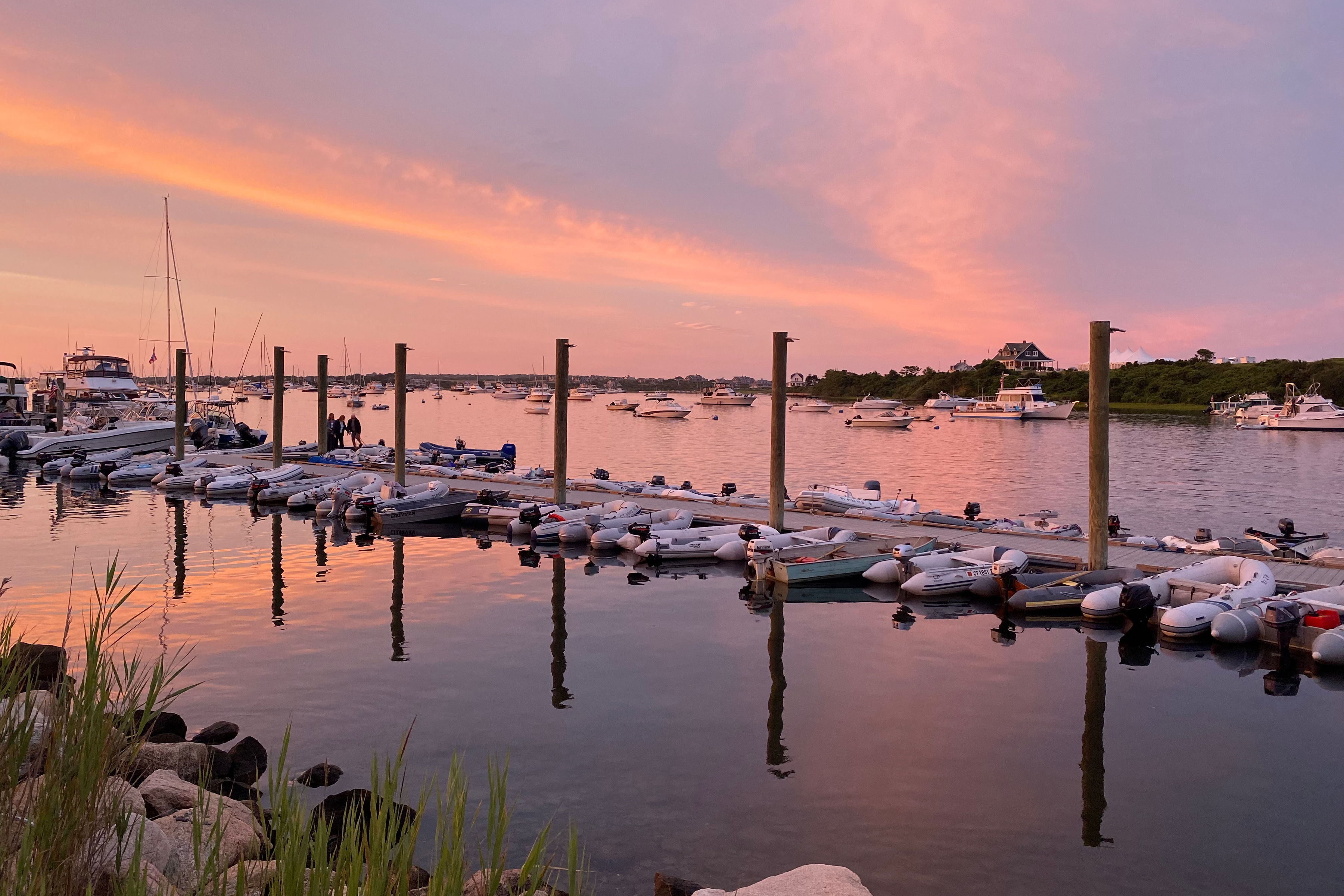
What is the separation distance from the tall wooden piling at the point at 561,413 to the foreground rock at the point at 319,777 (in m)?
13.8

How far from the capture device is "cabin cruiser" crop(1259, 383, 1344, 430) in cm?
7538

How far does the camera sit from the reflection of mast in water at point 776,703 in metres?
9.32

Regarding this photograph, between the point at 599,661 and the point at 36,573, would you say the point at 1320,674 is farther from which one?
the point at 36,573

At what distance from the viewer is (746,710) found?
35.4 ft

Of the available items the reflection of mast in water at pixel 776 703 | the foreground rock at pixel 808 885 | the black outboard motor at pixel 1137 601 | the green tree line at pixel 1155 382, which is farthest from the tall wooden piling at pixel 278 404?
the green tree line at pixel 1155 382

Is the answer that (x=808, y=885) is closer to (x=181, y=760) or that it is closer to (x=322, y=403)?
(x=181, y=760)

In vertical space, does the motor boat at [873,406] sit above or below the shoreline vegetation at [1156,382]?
below

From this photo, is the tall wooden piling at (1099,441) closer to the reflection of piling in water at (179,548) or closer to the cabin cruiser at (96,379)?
the reflection of piling in water at (179,548)

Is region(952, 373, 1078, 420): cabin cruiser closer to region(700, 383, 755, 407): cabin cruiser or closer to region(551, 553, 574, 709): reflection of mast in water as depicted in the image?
region(700, 383, 755, 407): cabin cruiser

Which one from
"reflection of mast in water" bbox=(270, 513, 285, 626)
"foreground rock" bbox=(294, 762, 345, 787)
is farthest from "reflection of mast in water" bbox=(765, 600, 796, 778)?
"reflection of mast in water" bbox=(270, 513, 285, 626)

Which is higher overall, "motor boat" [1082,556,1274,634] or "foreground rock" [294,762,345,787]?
"motor boat" [1082,556,1274,634]

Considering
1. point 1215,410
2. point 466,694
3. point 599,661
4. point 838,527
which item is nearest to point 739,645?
point 599,661

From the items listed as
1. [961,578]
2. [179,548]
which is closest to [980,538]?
A: [961,578]

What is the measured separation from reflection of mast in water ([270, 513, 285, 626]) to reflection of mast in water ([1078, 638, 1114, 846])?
1155 cm
